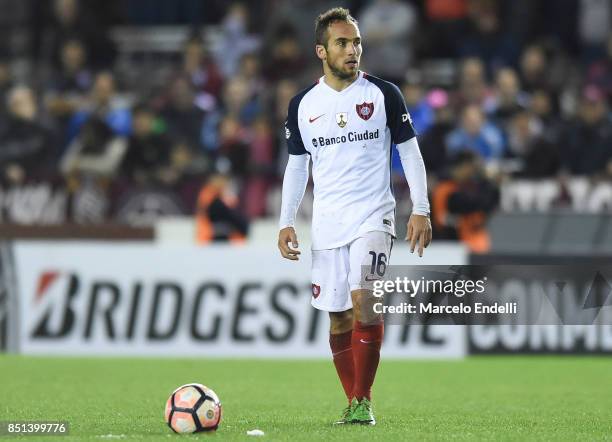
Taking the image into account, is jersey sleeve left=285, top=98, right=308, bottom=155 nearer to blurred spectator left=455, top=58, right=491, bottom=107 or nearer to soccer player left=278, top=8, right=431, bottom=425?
soccer player left=278, top=8, right=431, bottom=425

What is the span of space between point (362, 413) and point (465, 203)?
7.51 metres

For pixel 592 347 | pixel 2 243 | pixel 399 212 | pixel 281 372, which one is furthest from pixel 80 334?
pixel 592 347

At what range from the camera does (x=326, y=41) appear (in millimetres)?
8172

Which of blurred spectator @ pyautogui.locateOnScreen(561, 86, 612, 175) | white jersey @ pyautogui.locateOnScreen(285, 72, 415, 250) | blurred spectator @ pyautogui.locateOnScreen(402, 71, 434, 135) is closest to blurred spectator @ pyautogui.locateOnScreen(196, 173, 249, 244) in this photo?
blurred spectator @ pyautogui.locateOnScreen(402, 71, 434, 135)

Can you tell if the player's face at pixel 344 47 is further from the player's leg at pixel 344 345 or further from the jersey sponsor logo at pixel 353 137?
the player's leg at pixel 344 345

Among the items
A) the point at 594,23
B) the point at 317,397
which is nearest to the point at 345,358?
the point at 317,397

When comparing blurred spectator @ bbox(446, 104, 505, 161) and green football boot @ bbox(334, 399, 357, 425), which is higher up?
blurred spectator @ bbox(446, 104, 505, 161)

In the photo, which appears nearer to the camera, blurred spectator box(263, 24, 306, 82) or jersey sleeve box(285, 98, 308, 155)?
jersey sleeve box(285, 98, 308, 155)

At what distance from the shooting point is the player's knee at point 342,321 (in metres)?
8.38

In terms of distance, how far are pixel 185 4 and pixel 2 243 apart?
8030mm

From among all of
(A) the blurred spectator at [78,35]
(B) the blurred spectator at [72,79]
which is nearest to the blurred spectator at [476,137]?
(B) the blurred spectator at [72,79]

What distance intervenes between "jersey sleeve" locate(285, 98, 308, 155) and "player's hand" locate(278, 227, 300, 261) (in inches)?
18.7

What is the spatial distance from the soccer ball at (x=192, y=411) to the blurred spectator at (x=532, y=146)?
377 inches

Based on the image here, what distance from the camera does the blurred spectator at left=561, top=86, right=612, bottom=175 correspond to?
16781 mm
